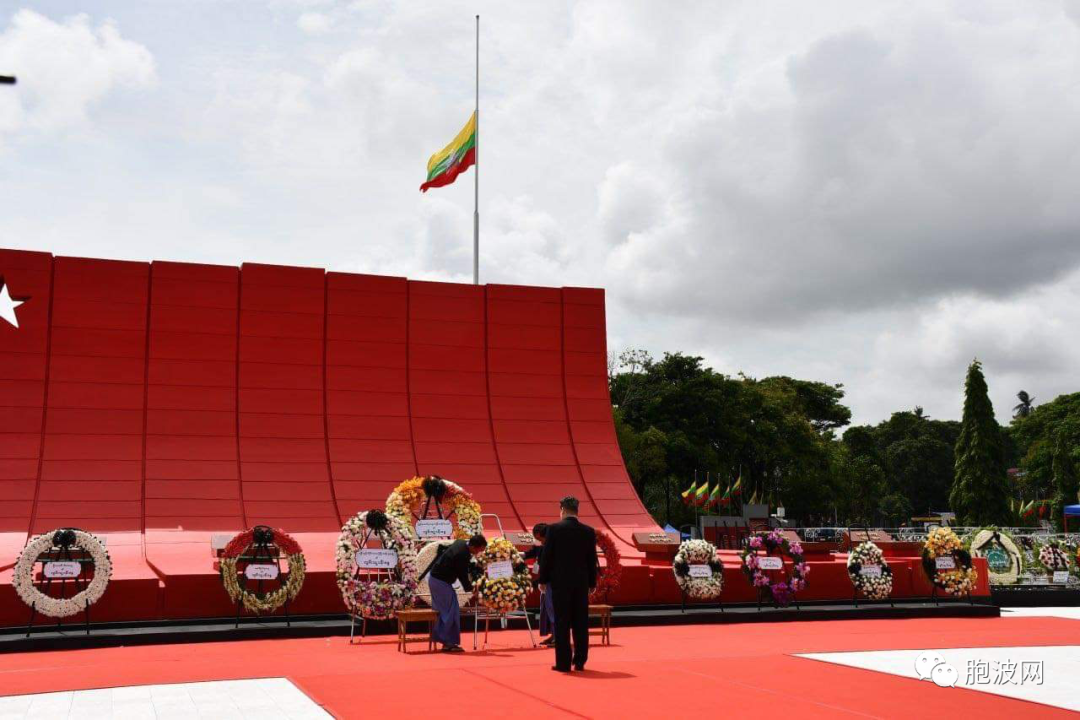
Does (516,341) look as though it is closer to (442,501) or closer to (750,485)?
(442,501)

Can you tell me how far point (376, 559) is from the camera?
12039mm

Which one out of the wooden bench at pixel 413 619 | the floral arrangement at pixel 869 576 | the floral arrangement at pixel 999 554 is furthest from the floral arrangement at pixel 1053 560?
the wooden bench at pixel 413 619

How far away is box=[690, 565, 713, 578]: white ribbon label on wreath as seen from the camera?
47.9ft

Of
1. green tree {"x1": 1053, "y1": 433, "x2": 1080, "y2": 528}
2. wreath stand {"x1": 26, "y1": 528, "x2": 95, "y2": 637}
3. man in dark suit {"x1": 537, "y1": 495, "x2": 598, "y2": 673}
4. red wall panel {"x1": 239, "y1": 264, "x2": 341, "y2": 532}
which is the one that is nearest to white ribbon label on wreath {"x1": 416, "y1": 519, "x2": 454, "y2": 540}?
wreath stand {"x1": 26, "y1": 528, "x2": 95, "y2": 637}

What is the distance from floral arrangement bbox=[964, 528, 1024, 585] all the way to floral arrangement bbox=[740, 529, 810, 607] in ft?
15.7

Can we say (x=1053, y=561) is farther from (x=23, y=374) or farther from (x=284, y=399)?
(x=23, y=374)

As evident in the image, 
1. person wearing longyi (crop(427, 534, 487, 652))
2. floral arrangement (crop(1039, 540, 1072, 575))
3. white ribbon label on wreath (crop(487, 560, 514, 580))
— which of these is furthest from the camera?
floral arrangement (crop(1039, 540, 1072, 575))

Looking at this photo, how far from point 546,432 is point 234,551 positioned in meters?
11.1

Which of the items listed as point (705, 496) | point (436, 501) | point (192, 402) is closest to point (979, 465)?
point (705, 496)

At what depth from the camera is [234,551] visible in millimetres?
13086

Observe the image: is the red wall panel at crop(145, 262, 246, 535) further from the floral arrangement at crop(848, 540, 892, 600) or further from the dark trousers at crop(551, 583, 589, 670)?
the dark trousers at crop(551, 583, 589, 670)

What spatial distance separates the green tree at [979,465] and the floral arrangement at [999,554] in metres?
24.5

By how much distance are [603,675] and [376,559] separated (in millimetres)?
4117

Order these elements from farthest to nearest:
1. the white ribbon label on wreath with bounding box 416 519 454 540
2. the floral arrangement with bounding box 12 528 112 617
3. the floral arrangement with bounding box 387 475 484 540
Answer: the floral arrangement with bounding box 387 475 484 540 < the white ribbon label on wreath with bounding box 416 519 454 540 < the floral arrangement with bounding box 12 528 112 617
